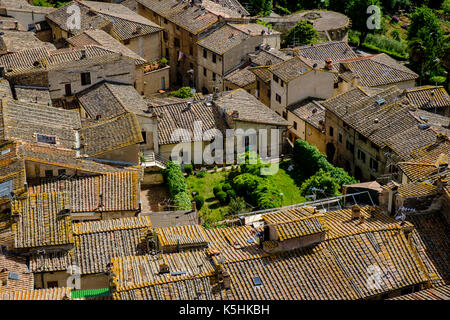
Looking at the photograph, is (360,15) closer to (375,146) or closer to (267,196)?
(375,146)

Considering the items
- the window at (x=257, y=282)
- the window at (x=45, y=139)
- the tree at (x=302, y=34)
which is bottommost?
the tree at (x=302, y=34)

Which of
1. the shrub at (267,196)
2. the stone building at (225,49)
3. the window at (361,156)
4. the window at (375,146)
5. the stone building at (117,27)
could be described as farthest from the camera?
the stone building at (117,27)

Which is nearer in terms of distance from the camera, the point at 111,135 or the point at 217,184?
the point at 111,135

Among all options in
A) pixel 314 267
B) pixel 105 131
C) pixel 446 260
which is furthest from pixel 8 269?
pixel 446 260

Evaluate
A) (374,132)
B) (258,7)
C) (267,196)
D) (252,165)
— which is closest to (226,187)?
(252,165)

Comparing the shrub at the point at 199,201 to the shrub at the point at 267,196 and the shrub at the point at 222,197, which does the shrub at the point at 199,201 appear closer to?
the shrub at the point at 222,197

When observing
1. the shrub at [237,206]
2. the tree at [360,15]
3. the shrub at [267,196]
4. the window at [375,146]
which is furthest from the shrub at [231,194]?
the tree at [360,15]
